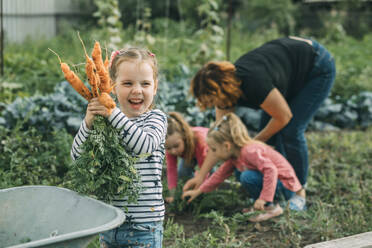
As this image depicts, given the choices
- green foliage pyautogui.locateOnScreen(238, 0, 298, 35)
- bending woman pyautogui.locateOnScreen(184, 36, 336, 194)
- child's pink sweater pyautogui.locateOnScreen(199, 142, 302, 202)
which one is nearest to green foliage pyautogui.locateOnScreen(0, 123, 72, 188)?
bending woman pyautogui.locateOnScreen(184, 36, 336, 194)

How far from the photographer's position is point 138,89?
1.98 meters

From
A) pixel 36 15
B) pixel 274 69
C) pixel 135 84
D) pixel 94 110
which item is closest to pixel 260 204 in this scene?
pixel 274 69

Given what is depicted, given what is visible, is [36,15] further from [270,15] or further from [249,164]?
[249,164]

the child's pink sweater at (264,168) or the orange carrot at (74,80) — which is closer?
the orange carrot at (74,80)

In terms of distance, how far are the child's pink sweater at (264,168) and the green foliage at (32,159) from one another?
3.58 ft

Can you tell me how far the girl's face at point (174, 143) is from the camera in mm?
3488

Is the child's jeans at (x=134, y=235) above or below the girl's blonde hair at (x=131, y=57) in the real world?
below

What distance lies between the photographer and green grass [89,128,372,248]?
A: 2807 millimetres

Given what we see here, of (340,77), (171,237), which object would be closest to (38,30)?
(340,77)

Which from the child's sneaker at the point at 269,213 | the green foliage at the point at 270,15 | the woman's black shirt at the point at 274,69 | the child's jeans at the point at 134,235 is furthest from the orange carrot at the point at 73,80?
the green foliage at the point at 270,15

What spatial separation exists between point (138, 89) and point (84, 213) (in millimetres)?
566

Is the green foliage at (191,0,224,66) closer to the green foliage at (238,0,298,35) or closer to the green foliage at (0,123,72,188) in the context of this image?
the green foliage at (0,123,72,188)

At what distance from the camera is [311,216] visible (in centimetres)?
308

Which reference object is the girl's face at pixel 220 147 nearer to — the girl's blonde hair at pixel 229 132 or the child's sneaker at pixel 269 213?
the girl's blonde hair at pixel 229 132
